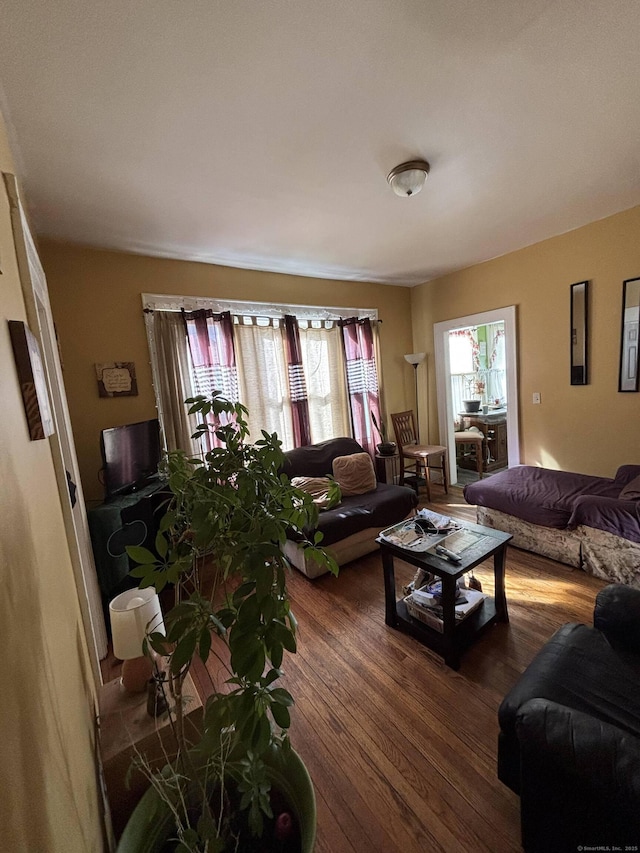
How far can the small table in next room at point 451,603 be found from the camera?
1.79 meters

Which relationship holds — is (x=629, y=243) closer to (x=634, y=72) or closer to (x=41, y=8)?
(x=634, y=72)

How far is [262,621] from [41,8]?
1822 millimetres

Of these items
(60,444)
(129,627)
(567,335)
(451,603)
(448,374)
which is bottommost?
(451,603)

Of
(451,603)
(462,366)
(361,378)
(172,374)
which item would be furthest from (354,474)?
(462,366)

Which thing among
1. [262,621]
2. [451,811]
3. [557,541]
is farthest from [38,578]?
[557,541]

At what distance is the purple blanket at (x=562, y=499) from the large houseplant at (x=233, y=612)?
2.43 m

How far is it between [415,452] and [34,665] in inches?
156

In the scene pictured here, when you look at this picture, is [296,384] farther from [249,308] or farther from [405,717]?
[405,717]

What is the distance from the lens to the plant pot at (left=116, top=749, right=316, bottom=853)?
2.86 feet

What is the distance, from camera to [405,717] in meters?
1.56

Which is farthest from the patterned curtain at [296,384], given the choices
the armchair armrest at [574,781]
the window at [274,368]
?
the armchair armrest at [574,781]

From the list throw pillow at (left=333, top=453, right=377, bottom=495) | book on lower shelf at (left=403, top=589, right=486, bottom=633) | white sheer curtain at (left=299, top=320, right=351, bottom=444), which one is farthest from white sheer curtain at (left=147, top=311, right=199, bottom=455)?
book on lower shelf at (left=403, top=589, right=486, bottom=633)

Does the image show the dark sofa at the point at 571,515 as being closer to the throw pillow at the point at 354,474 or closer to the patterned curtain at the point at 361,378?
the throw pillow at the point at 354,474

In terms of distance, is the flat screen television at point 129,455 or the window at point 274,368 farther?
the window at point 274,368
